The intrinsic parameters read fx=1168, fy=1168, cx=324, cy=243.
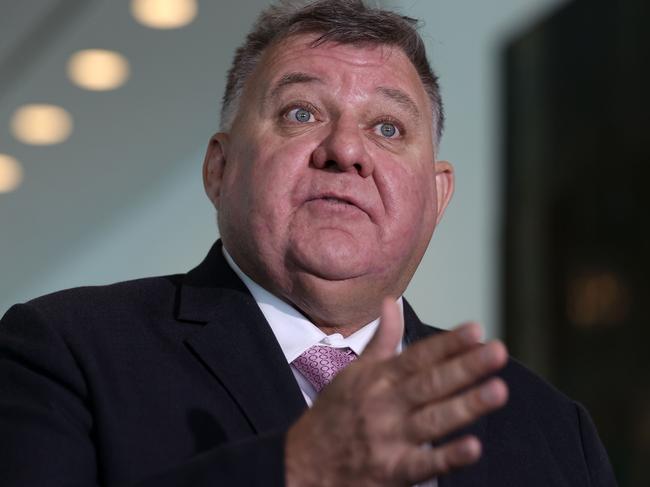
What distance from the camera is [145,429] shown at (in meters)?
1.77

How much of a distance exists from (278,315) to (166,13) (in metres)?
2.03

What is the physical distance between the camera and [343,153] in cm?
201

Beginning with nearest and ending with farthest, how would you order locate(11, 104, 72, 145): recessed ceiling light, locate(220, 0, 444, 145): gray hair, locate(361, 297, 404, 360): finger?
locate(361, 297, 404, 360): finger
locate(220, 0, 444, 145): gray hair
locate(11, 104, 72, 145): recessed ceiling light

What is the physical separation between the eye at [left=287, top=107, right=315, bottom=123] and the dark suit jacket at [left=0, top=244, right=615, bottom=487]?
299mm

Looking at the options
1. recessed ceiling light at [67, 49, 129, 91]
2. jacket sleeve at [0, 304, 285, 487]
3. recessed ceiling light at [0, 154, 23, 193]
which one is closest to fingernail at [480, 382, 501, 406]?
jacket sleeve at [0, 304, 285, 487]

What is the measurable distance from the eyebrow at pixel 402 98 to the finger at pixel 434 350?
2.88 ft

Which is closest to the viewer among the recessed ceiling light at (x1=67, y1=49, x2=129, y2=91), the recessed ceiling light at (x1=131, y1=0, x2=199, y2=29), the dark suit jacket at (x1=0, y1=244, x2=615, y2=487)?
the dark suit jacket at (x1=0, y1=244, x2=615, y2=487)

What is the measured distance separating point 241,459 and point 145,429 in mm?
357

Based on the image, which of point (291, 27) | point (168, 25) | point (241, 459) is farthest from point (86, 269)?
point (241, 459)

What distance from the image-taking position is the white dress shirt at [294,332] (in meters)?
1.98

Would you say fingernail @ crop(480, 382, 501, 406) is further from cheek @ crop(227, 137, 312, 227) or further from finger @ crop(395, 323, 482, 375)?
cheek @ crop(227, 137, 312, 227)

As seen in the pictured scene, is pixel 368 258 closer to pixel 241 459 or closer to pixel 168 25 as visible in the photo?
pixel 241 459

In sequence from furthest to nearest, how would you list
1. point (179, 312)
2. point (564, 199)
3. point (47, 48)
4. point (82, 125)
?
point (564, 199), point (82, 125), point (47, 48), point (179, 312)

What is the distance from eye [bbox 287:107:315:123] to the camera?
212 cm
